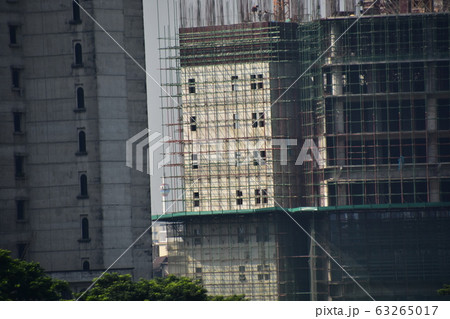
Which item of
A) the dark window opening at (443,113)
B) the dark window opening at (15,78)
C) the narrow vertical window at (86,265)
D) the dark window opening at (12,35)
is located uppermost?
the dark window opening at (12,35)

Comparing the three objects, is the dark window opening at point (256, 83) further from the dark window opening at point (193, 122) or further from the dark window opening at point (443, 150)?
the dark window opening at point (443, 150)

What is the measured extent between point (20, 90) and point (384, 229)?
40764mm

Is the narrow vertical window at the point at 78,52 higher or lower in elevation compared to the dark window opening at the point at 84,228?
higher

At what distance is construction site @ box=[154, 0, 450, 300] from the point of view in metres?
97.6

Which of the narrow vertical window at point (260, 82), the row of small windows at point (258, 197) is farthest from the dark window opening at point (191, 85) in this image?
the row of small windows at point (258, 197)

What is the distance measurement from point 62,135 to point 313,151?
3225 cm

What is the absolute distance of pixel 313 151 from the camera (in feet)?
335

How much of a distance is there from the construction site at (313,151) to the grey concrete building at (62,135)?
2180cm

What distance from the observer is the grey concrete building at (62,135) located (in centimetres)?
7938

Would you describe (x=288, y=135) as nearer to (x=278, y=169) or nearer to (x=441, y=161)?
(x=278, y=169)

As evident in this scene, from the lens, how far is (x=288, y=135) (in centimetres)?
10331

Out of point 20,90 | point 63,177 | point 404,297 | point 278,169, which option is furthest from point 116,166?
point 404,297

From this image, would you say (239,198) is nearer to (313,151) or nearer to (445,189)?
(313,151)

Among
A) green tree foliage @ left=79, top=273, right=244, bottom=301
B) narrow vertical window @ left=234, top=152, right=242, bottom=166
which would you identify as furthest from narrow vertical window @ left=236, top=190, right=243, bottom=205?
green tree foliage @ left=79, top=273, right=244, bottom=301
